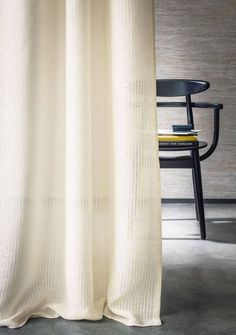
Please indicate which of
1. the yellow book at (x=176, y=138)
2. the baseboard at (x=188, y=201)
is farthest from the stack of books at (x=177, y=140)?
the baseboard at (x=188, y=201)

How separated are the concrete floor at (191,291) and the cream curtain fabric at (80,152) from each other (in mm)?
36

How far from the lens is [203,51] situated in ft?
8.75

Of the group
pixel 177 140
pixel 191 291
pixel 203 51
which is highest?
pixel 203 51

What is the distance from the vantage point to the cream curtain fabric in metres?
0.97

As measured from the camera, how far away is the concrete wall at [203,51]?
8.70ft

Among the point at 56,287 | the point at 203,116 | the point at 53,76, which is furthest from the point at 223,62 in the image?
the point at 56,287

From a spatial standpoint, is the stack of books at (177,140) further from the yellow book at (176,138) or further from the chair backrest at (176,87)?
the chair backrest at (176,87)

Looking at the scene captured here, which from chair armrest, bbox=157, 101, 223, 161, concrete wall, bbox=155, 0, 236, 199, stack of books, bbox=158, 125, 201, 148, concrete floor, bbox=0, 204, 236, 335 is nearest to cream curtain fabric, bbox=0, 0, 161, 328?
concrete floor, bbox=0, 204, 236, 335

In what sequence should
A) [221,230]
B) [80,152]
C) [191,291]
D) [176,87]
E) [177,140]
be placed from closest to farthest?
[80,152] < [191,291] < [177,140] < [221,230] < [176,87]

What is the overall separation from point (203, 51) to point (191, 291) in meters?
1.84

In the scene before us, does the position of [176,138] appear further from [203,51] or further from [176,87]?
[203,51]

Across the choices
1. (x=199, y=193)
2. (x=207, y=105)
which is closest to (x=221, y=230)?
(x=199, y=193)

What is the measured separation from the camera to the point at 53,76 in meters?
1.02

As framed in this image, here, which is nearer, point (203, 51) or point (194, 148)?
point (194, 148)
